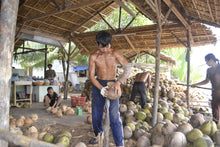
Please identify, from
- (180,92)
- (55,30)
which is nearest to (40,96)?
(55,30)

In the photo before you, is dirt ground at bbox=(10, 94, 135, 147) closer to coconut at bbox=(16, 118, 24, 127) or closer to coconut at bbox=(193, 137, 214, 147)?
coconut at bbox=(16, 118, 24, 127)

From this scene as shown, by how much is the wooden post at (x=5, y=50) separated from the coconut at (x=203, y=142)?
7.30 ft

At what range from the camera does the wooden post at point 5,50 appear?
6.37 feet

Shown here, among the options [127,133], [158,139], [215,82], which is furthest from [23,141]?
[215,82]

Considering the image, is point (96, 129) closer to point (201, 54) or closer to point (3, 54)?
point (3, 54)

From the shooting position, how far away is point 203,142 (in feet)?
6.89

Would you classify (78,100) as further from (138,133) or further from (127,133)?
(138,133)

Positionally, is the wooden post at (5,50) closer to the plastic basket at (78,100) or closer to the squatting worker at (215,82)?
the squatting worker at (215,82)

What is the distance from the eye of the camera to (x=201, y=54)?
17828 mm

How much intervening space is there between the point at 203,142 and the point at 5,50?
248 centimetres

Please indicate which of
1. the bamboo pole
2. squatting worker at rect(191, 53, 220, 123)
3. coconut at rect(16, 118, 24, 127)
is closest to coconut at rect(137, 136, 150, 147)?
the bamboo pole

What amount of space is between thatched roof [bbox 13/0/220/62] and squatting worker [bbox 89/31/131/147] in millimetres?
2582

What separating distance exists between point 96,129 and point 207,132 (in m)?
1.66

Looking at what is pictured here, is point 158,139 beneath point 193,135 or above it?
beneath
